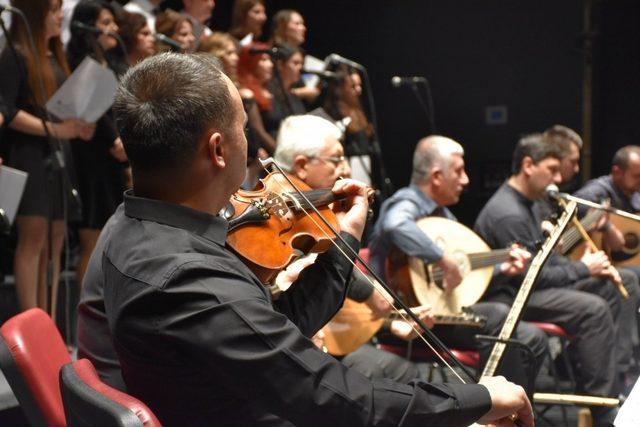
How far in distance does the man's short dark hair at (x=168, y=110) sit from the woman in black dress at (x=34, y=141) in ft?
8.42

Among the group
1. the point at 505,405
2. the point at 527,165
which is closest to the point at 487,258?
the point at 527,165

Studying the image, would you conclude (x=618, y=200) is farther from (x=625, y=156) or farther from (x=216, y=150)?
(x=216, y=150)

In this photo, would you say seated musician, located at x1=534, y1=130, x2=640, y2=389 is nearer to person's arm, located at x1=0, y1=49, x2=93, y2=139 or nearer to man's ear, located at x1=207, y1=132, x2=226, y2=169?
person's arm, located at x1=0, y1=49, x2=93, y2=139

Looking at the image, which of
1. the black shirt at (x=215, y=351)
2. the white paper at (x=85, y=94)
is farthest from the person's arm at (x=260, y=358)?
the white paper at (x=85, y=94)

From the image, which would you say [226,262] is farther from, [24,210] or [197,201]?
[24,210]

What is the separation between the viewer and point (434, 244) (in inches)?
155

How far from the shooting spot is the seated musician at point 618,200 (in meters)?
4.82

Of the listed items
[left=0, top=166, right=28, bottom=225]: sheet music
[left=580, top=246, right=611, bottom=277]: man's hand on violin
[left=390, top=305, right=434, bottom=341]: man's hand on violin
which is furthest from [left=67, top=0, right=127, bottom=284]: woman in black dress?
[left=580, top=246, right=611, bottom=277]: man's hand on violin

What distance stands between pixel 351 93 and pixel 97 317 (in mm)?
4171

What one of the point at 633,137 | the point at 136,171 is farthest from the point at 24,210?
→ the point at 633,137

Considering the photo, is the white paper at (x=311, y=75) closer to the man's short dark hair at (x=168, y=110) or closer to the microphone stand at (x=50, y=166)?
Result: the microphone stand at (x=50, y=166)

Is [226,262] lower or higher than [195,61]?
lower

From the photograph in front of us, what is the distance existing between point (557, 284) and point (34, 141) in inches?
101

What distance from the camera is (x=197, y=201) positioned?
5.28ft
